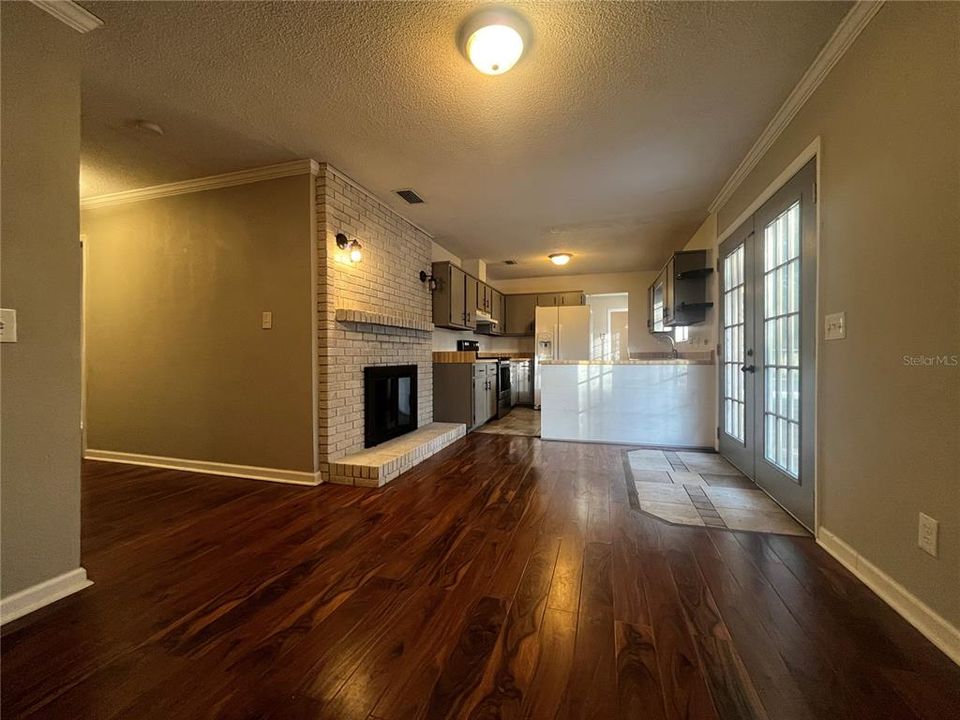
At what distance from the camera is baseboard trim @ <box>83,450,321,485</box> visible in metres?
2.85

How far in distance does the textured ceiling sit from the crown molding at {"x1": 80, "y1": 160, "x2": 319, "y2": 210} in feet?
0.30

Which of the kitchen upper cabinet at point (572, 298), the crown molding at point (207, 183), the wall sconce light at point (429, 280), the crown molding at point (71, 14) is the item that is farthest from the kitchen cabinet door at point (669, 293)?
the crown molding at point (71, 14)

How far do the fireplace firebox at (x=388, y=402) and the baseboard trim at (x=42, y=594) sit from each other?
1887 mm

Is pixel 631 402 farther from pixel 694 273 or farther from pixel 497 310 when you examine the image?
pixel 497 310

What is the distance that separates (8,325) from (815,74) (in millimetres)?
3631

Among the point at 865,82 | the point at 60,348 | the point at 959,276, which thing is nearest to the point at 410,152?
the point at 60,348

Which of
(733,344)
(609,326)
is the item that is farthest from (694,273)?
(609,326)

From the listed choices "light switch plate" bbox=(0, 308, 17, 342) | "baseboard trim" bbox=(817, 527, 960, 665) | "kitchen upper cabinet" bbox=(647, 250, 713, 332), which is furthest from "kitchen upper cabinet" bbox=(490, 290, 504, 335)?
"light switch plate" bbox=(0, 308, 17, 342)

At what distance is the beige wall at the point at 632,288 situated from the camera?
654cm

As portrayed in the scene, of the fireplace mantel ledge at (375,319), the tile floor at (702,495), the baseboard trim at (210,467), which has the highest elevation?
the fireplace mantel ledge at (375,319)

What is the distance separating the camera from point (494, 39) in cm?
161

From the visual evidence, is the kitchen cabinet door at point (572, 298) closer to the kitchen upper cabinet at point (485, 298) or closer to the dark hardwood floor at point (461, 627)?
the kitchen upper cabinet at point (485, 298)

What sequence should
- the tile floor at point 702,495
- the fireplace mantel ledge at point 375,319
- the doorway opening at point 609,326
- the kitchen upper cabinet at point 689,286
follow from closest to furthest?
the tile floor at point 702,495 → the fireplace mantel ledge at point 375,319 → the kitchen upper cabinet at point 689,286 → the doorway opening at point 609,326

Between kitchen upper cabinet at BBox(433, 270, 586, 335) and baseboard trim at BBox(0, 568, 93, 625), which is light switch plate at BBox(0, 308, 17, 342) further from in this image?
kitchen upper cabinet at BBox(433, 270, 586, 335)
